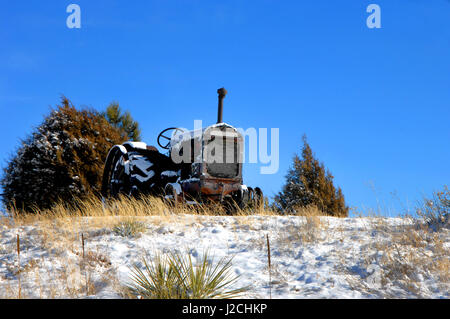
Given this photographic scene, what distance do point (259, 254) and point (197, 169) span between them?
3.99 m

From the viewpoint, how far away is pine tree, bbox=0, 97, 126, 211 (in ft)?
41.2

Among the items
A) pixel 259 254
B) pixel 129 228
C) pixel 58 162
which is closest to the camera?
pixel 259 254

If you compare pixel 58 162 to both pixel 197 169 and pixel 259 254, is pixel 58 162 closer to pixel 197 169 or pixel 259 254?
pixel 197 169

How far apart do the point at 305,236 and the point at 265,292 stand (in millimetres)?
1820

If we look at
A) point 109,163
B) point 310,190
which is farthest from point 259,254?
point 310,190

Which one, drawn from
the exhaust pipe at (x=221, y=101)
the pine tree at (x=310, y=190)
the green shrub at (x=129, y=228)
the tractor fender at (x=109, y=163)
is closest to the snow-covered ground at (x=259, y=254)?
the green shrub at (x=129, y=228)

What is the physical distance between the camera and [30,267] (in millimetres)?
4281

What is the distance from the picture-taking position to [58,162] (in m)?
12.6

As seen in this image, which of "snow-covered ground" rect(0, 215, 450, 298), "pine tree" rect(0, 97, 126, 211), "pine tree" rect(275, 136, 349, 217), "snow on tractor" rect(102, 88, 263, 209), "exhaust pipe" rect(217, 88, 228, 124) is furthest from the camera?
"pine tree" rect(275, 136, 349, 217)

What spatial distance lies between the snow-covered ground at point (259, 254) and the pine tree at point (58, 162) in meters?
6.35

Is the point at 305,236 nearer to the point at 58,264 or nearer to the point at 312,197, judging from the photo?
the point at 58,264

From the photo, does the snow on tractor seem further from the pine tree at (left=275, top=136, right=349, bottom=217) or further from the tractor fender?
the pine tree at (left=275, top=136, right=349, bottom=217)

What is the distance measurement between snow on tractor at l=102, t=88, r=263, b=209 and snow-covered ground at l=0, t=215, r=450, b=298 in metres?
2.04

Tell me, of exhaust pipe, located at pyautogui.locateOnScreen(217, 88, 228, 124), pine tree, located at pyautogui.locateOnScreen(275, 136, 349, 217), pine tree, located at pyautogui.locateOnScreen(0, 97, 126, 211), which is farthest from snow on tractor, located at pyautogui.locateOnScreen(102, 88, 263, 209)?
pine tree, located at pyautogui.locateOnScreen(275, 136, 349, 217)
